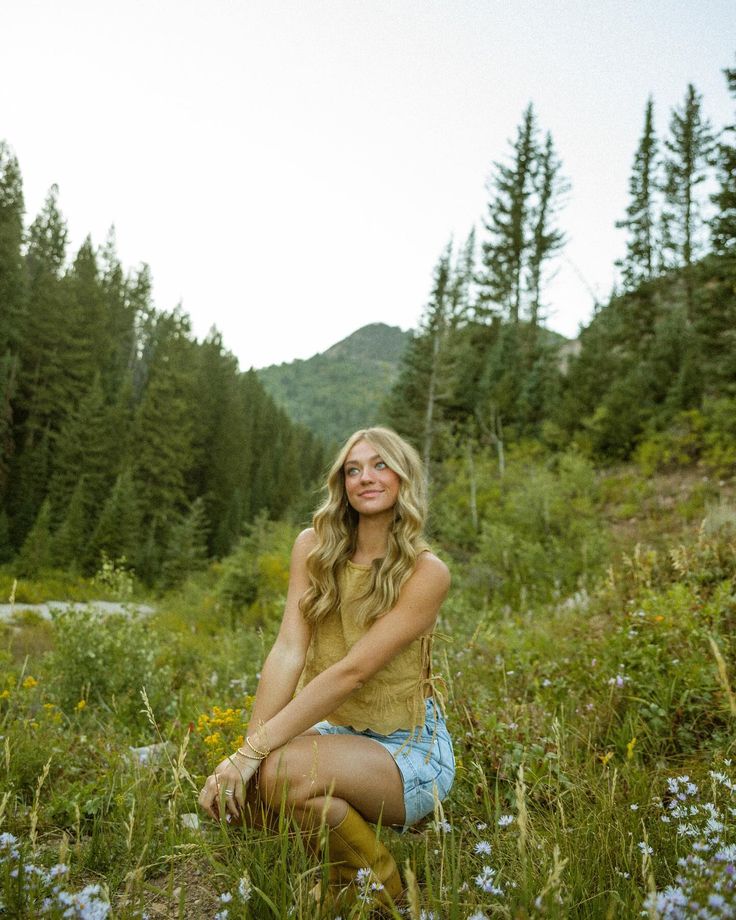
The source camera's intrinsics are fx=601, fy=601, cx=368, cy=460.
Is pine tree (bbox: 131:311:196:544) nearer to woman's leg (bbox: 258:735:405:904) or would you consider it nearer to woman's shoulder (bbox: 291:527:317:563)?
woman's shoulder (bbox: 291:527:317:563)

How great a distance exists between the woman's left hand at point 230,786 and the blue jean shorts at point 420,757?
0.42 meters

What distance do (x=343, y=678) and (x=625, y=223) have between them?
34766mm

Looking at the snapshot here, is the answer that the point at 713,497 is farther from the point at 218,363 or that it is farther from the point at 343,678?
the point at 218,363

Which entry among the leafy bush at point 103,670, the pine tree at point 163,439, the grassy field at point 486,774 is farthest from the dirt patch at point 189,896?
the pine tree at point 163,439

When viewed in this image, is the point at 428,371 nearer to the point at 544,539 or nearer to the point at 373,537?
the point at 544,539

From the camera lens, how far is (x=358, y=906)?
1.59m

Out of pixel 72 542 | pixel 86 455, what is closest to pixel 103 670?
pixel 72 542

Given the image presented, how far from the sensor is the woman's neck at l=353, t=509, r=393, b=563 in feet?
8.77

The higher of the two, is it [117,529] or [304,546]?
[304,546]

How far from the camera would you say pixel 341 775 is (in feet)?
6.67

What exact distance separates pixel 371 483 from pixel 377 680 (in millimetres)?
816

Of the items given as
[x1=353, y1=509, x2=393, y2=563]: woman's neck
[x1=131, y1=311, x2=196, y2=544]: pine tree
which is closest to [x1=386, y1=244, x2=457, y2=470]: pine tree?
[x1=353, y1=509, x2=393, y2=563]: woman's neck

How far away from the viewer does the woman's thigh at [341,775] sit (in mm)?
2012

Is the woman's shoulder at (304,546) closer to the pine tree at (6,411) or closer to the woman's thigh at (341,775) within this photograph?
the woman's thigh at (341,775)
